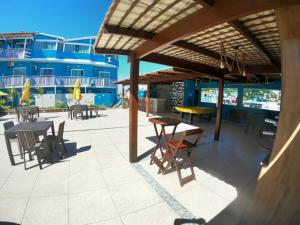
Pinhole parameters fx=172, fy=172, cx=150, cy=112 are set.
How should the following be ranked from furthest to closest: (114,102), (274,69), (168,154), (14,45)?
(114,102)
(14,45)
(274,69)
(168,154)

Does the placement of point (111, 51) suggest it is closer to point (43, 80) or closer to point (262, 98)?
point (262, 98)

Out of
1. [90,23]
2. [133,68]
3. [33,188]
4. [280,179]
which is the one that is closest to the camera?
[280,179]

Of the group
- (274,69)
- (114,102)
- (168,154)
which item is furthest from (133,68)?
(114,102)

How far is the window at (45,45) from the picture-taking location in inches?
675

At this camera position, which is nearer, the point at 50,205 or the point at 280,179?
the point at 280,179

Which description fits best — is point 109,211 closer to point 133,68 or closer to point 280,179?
point 280,179

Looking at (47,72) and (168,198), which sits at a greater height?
(47,72)

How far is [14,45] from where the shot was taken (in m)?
16.7

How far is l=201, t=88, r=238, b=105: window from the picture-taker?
11.8 m

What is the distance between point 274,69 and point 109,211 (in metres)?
6.26

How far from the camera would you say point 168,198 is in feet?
10.1

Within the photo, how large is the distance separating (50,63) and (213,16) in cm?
1917

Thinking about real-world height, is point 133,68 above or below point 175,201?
above

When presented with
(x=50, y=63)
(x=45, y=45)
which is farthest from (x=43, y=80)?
(x=45, y=45)
